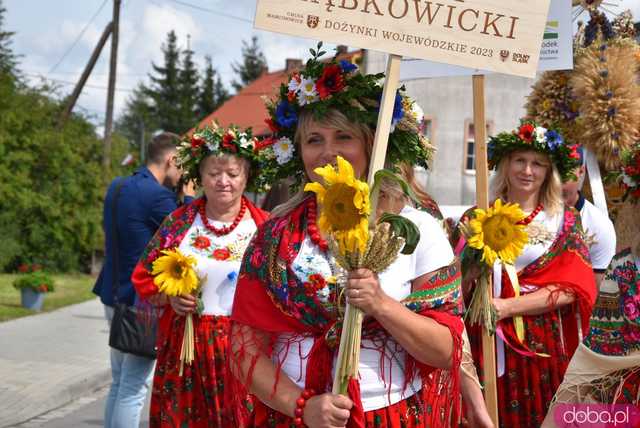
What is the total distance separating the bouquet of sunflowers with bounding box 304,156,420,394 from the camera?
7.81 feet

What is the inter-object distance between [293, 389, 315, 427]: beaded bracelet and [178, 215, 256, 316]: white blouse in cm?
218

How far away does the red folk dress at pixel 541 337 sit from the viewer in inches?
175

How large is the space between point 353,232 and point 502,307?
2204 mm

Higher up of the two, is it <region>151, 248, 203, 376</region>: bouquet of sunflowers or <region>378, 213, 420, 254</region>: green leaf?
<region>378, 213, 420, 254</region>: green leaf

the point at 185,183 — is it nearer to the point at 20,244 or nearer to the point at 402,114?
the point at 402,114

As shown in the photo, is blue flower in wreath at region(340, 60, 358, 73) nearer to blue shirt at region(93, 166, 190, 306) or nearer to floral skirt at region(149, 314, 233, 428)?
floral skirt at region(149, 314, 233, 428)

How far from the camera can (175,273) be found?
4.72 meters

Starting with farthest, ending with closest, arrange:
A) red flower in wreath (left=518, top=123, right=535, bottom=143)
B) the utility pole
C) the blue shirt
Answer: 1. the utility pole
2. the blue shirt
3. red flower in wreath (left=518, top=123, right=535, bottom=143)

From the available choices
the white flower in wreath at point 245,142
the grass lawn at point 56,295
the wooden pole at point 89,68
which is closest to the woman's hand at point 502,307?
the white flower in wreath at point 245,142

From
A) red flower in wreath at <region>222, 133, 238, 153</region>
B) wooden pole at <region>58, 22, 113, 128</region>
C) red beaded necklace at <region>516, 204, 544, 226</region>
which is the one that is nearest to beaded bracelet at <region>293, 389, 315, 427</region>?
red beaded necklace at <region>516, 204, 544, 226</region>

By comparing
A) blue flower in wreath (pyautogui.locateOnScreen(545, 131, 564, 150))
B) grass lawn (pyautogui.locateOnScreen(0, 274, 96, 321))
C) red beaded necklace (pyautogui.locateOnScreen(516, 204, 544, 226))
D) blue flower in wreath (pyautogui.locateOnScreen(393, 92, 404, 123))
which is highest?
blue flower in wreath (pyautogui.locateOnScreen(545, 131, 564, 150))

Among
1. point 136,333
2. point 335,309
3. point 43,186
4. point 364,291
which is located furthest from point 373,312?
point 43,186

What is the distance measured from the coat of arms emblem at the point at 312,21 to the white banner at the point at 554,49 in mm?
1381

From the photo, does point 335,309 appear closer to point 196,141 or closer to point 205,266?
point 205,266
